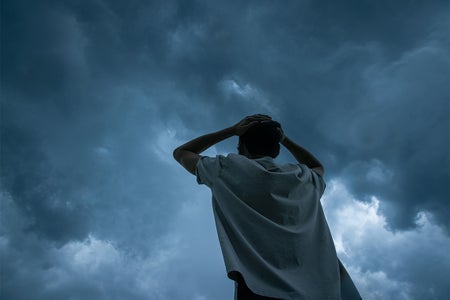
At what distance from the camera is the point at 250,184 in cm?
314

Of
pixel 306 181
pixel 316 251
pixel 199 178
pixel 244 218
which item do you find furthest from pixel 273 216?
pixel 199 178

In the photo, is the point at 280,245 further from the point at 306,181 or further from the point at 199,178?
the point at 199,178

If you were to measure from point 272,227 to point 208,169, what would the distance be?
0.91 meters

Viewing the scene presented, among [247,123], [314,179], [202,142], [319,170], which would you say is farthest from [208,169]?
[319,170]

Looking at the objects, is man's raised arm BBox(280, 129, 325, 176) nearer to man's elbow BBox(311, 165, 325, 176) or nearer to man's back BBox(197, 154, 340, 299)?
man's elbow BBox(311, 165, 325, 176)

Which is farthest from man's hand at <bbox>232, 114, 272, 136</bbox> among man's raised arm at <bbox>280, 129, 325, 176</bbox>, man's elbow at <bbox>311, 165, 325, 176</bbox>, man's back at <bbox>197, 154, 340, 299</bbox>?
man's elbow at <bbox>311, 165, 325, 176</bbox>

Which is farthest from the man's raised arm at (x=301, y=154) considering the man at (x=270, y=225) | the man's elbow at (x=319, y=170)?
the man at (x=270, y=225)

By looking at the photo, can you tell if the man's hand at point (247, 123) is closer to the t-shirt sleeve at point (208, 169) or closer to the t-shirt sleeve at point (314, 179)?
the t-shirt sleeve at point (208, 169)

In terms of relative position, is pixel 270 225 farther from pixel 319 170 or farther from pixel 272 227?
pixel 319 170

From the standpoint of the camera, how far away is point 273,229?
2.88 metres

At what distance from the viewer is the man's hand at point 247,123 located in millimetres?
3852

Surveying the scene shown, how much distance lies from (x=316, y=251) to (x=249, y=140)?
1.44 metres

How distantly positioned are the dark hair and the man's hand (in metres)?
0.05

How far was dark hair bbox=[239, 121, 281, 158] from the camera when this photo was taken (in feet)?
12.4
